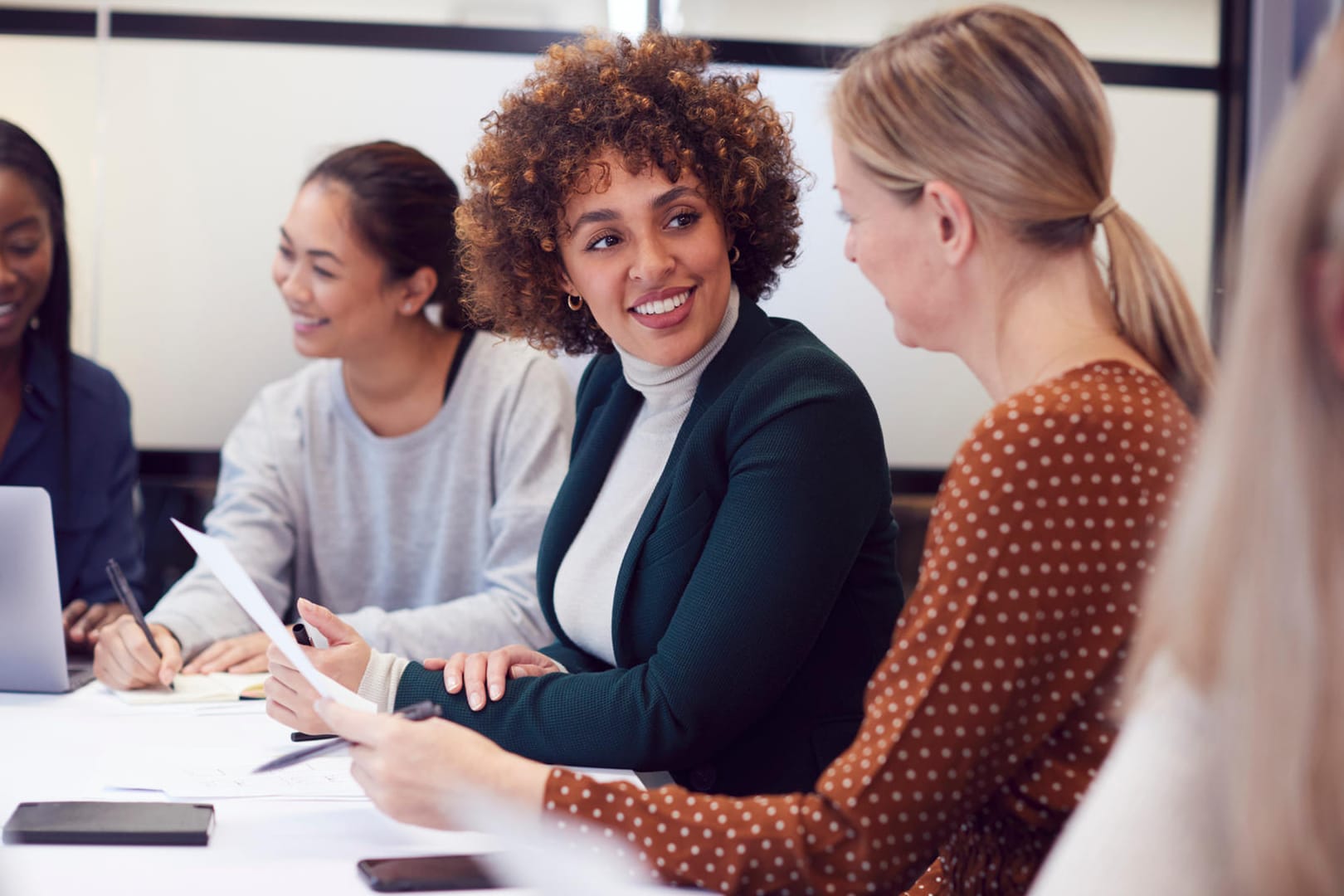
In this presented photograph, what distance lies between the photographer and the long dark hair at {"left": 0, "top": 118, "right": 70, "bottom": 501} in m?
2.30

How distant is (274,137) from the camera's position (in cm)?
295

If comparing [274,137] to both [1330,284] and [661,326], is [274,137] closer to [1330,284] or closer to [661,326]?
[661,326]

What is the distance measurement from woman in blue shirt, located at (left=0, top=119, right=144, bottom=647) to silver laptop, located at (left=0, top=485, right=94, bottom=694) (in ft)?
1.80

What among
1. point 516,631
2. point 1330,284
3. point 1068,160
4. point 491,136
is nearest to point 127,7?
point 491,136

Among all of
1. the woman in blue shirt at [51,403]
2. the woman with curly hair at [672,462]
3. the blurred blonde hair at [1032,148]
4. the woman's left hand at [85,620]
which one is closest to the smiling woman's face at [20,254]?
the woman in blue shirt at [51,403]

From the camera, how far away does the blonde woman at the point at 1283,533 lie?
559mm

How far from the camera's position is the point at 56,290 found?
2357 mm

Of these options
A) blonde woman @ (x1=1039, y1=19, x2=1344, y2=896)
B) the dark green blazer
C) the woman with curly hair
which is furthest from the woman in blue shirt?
blonde woman @ (x1=1039, y1=19, x2=1344, y2=896)

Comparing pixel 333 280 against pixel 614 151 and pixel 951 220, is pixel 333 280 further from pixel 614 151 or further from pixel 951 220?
pixel 951 220

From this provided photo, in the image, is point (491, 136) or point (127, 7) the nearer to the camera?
point (491, 136)

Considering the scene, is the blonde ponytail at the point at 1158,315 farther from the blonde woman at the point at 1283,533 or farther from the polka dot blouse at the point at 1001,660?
the blonde woman at the point at 1283,533

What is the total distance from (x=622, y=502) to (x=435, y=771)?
0.71m

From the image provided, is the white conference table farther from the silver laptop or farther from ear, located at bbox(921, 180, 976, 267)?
ear, located at bbox(921, 180, 976, 267)

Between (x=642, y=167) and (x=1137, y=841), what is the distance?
122cm
